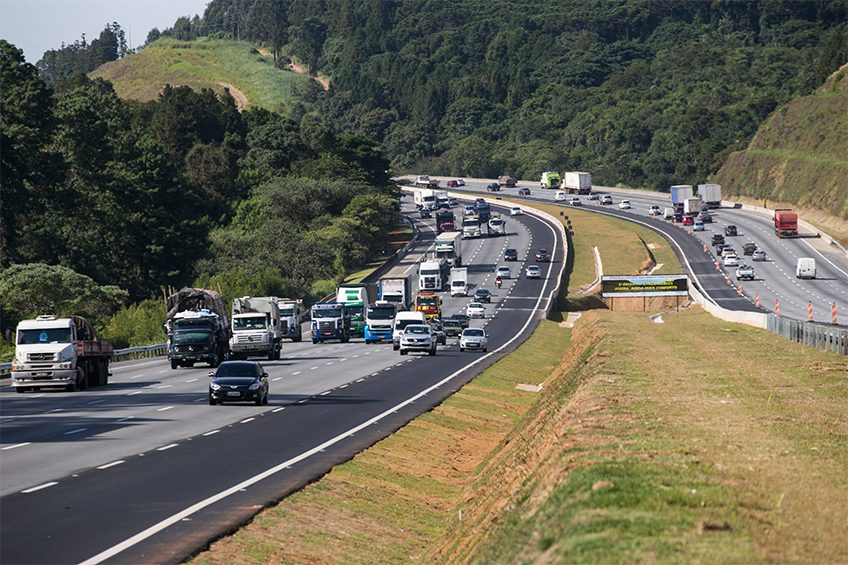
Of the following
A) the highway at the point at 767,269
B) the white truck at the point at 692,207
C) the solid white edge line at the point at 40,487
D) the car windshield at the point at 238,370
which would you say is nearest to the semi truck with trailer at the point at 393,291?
the highway at the point at 767,269

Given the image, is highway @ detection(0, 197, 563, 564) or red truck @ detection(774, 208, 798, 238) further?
red truck @ detection(774, 208, 798, 238)

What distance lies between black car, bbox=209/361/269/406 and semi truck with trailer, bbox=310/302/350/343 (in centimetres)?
4620

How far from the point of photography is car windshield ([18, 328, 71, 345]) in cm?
4912

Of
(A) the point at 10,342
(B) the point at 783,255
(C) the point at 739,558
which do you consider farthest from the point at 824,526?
(B) the point at 783,255

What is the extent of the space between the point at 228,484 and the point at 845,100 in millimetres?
170522

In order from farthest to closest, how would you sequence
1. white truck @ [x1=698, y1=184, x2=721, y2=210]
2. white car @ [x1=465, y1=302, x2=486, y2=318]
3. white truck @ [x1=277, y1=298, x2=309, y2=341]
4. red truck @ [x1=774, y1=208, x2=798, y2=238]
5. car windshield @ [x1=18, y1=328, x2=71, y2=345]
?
white truck @ [x1=698, y1=184, x2=721, y2=210] → red truck @ [x1=774, y1=208, x2=798, y2=238] → white car @ [x1=465, y1=302, x2=486, y2=318] → white truck @ [x1=277, y1=298, x2=309, y2=341] → car windshield @ [x1=18, y1=328, x2=71, y2=345]

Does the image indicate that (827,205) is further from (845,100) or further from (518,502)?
(518,502)

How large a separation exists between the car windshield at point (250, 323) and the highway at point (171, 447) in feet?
6.68

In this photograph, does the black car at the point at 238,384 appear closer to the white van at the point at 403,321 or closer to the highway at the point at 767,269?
the white van at the point at 403,321

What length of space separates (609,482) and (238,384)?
1081 inches

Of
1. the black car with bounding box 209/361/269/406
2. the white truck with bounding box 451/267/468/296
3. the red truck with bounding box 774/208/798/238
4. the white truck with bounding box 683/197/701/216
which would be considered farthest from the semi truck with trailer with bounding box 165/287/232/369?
the white truck with bounding box 683/197/701/216

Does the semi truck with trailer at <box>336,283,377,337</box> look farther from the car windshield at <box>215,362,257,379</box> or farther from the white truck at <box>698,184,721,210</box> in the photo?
the white truck at <box>698,184,721,210</box>

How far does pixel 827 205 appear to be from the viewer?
6614 inches

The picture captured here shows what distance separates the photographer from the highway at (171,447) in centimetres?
2002
